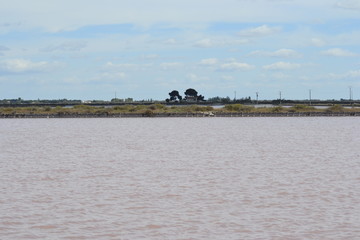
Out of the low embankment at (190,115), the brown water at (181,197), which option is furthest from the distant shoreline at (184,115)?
the brown water at (181,197)

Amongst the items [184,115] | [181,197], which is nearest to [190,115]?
[184,115]

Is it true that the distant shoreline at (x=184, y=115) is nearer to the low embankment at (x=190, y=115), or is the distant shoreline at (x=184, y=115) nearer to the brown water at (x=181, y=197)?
the low embankment at (x=190, y=115)

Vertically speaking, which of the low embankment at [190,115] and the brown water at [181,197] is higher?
the low embankment at [190,115]

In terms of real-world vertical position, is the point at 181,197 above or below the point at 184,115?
below

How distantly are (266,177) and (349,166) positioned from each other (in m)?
5.24

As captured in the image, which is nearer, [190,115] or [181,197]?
[181,197]

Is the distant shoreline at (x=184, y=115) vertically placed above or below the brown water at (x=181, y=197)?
above

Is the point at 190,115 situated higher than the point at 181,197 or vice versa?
the point at 190,115

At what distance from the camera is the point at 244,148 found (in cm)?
3875

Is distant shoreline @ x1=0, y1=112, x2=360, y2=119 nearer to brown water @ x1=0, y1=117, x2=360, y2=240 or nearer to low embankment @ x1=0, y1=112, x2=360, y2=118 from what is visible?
low embankment @ x1=0, y1=112, x2=360, y2=118

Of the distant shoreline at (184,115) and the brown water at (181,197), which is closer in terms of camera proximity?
the brown water at (181,197)

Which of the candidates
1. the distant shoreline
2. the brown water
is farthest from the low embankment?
the brown water

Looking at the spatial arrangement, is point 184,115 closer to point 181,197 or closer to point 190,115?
point 190,115

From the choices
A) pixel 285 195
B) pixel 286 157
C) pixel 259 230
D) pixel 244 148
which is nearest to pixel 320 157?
pixel 286 157
